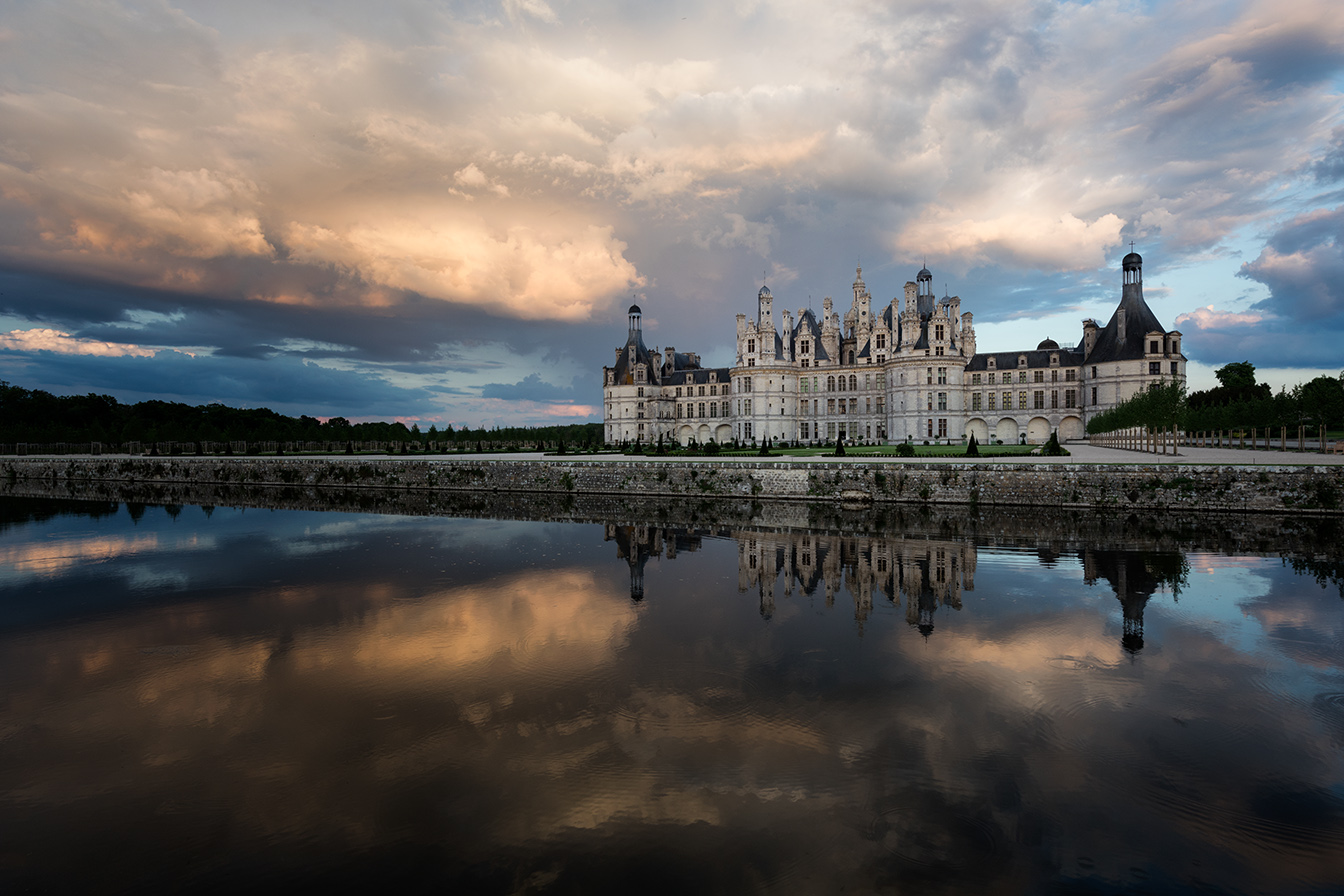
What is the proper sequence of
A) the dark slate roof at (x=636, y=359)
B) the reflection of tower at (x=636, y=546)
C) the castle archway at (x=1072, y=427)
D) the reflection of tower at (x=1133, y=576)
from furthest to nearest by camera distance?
the dark slate roof at (x=636, y=359) < the castle archway at (x=1072, y=427) < the reflection of tower at (x=636, y=546) < the reflection of tower at (x=1133, y=576)

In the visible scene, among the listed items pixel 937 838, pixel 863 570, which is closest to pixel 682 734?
pixel 937 838

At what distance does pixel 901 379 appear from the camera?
6306cm

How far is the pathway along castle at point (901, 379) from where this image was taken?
197 ft

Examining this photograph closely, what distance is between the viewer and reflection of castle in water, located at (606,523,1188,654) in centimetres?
1305

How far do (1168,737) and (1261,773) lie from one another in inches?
32.6

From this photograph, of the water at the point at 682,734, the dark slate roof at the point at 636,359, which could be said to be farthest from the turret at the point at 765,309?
the water at the point at 682,734

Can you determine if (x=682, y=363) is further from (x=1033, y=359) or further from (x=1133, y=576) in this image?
(x=1133, y=576)

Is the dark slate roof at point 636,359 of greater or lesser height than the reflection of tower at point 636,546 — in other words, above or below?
above

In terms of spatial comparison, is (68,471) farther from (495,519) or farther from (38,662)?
(38,662)

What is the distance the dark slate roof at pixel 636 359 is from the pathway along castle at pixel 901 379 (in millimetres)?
448

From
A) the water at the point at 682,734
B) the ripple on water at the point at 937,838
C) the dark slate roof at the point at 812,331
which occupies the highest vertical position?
the dark slate roof at the point at 812,331

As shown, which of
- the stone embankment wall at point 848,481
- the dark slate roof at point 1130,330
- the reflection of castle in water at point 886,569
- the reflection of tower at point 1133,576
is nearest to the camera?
the reflection of tower at point 1133,576

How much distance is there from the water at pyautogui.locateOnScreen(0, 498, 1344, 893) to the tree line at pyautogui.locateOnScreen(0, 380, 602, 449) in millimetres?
58233

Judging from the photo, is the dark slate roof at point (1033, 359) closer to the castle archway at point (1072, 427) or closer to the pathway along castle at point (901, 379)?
the pathway along castle at point (901, 379)
